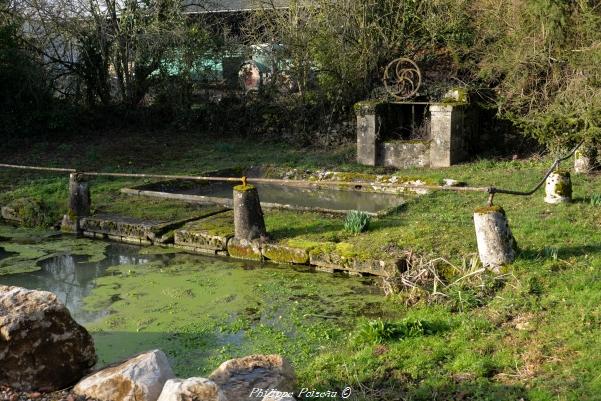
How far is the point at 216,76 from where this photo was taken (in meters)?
19.2

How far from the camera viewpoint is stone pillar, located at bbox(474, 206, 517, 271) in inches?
290

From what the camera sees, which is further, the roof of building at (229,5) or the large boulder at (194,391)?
the roof of building at (229,5)

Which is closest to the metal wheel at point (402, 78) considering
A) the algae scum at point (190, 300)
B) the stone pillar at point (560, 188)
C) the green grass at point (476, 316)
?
the green grass at point (476, 316)

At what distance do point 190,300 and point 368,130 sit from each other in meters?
8.11

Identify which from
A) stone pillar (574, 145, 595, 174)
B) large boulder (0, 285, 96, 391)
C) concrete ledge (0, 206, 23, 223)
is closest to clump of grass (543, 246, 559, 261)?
large boulder (0, 285, 96, 391)

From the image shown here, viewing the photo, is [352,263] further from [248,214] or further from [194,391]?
[194,391]

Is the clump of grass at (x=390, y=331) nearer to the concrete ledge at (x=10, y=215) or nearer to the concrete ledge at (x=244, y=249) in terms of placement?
the concrete ledge at (x=244, y=249)

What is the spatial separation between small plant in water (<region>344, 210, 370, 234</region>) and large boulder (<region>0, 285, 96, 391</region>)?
173 inches

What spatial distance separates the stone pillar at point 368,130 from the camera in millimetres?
14961

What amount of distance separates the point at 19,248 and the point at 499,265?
21.7 feet

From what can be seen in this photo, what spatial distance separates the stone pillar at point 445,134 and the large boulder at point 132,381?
10028 mm

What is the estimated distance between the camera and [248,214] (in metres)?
9.22

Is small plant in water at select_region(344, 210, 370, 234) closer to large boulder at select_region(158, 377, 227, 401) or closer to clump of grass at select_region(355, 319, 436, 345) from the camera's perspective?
clump of grass at select_region(355, 319, 436, 345)

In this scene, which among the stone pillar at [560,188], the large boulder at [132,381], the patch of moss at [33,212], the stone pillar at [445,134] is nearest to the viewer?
the large boulder at [132,381]
